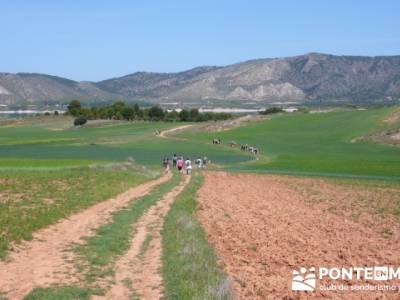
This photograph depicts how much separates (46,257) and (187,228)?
19.4ft

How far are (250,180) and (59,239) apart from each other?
29.3 metres

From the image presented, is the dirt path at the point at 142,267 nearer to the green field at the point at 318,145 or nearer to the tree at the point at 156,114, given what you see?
the green field at the point at 318,145

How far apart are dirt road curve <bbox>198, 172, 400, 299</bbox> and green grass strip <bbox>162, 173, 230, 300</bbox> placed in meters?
0.51

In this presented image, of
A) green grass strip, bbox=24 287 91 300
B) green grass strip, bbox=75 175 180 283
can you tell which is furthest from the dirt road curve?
green grass strip, bbox=24 287 91 300

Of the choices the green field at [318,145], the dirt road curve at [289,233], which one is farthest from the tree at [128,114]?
the dirt road curve at [289,233]

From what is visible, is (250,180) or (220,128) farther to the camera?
(220,128)

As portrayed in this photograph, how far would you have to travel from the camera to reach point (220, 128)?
419 ft

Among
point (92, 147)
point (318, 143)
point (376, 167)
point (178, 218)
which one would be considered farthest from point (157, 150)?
point (178, 218)

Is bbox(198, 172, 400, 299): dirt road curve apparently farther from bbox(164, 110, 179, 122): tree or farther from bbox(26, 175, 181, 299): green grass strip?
bbox(164, 110, 179, 122): tree

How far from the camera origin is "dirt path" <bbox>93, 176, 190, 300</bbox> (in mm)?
14866

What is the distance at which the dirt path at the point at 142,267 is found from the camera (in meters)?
14.9

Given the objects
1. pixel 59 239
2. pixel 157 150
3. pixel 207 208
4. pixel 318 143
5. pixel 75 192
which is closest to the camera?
pixel 59 239

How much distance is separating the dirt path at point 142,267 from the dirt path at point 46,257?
1429 mm

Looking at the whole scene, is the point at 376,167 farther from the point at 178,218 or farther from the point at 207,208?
the point at 178,218
